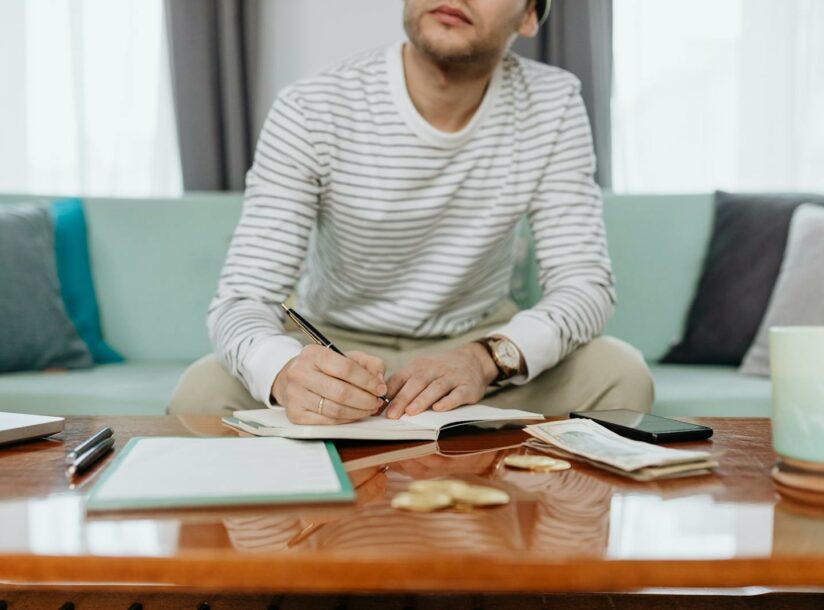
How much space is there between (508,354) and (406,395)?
309mm

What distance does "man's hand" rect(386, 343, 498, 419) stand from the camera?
109cm

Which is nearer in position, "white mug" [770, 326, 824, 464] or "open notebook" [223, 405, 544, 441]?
"white mug" [770, 326, 824, 464]

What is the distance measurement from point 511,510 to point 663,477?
0.63 feet

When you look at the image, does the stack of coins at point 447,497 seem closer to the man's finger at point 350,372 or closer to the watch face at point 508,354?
the man's finger at point 350,372

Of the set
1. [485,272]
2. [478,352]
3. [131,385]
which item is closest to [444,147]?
[485,272]

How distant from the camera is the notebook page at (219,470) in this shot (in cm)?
70

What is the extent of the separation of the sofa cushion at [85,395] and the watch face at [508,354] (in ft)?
2.34

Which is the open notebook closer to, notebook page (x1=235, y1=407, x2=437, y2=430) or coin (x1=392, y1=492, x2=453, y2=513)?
notebook page (x1=235, y1=407, x2=437, y2=430)

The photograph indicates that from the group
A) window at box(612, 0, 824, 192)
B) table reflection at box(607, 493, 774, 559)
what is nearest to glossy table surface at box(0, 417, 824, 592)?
table reflection at box(607, 493, 774, 559)

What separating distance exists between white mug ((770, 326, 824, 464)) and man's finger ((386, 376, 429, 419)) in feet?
1.52

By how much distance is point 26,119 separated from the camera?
9.16 ft

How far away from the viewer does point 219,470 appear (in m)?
0.77

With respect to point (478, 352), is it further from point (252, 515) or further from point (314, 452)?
point (252, 515)

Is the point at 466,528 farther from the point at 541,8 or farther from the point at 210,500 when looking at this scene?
the point at 541,8
